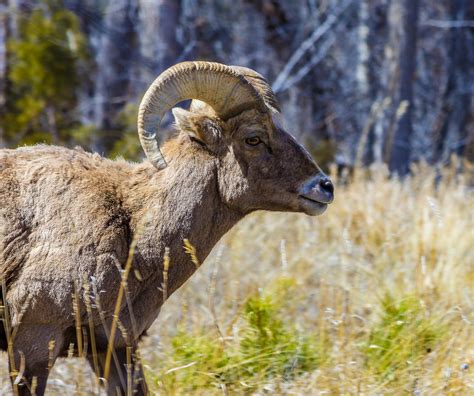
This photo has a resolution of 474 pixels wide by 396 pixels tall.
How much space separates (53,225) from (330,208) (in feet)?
18.1

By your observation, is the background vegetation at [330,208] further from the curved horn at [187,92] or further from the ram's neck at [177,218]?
the curved horn at [187,92]

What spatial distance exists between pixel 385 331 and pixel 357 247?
2.99 m

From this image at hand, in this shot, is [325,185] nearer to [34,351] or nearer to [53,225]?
[53,225]

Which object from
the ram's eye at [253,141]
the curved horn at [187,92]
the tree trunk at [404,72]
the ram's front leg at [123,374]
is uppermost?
the tree trunk at [404,72]

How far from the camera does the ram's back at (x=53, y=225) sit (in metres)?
4.46

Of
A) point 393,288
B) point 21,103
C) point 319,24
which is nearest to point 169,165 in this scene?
point 393,288

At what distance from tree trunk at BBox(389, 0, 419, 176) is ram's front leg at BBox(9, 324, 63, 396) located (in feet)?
29.5

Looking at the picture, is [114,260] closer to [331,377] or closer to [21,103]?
[331,377]

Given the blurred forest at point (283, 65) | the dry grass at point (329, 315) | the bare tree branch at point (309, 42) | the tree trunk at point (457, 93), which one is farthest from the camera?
the tree trunk at point (457, 93)

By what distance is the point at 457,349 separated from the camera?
5219 millimetres

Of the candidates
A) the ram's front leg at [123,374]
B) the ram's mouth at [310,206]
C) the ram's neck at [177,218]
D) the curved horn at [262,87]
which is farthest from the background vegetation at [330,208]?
the curved horn at [262,87]

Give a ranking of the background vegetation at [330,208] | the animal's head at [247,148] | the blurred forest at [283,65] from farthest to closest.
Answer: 1. the blurred forest at [283,65]
2. the background vegetation at [330,208]
3. the animal's head at [247,148]

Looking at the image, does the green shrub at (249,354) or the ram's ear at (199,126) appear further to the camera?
the green shrub at (249,354)

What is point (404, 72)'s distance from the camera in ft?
42.2
